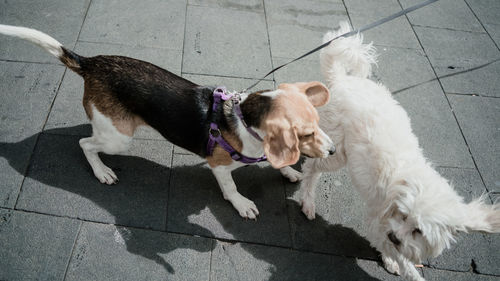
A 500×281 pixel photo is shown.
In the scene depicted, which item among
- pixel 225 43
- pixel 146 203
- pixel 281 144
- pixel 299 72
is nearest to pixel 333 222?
pixel 281 144

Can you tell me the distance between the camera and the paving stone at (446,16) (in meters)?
6.47

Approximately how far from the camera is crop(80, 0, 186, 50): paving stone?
533 cm

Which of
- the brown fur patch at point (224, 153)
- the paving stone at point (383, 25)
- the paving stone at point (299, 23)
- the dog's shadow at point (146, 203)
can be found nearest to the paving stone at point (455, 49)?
the paving stone at point (383, 25)

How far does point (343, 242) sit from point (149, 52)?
3988 mm

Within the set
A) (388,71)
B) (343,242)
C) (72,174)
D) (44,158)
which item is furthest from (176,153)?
(388,71)

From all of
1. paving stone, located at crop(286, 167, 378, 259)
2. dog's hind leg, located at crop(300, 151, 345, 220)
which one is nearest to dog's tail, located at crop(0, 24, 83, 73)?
dog's hind leg, located at crop(300, 151, 345, 220)

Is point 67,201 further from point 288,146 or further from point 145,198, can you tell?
point 288,146

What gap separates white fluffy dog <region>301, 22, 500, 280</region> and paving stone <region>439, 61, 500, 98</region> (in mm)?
2739

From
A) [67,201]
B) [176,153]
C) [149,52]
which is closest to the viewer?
[67,201]

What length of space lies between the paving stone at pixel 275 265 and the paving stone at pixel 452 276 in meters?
0.48

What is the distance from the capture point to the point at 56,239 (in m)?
3.40

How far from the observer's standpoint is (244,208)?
3.74 meters

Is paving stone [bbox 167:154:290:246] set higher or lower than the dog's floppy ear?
lower

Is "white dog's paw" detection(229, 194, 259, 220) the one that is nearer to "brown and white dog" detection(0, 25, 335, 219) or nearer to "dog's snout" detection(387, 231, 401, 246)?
"brown and white dog" detection(0, 25, 335, 219)
